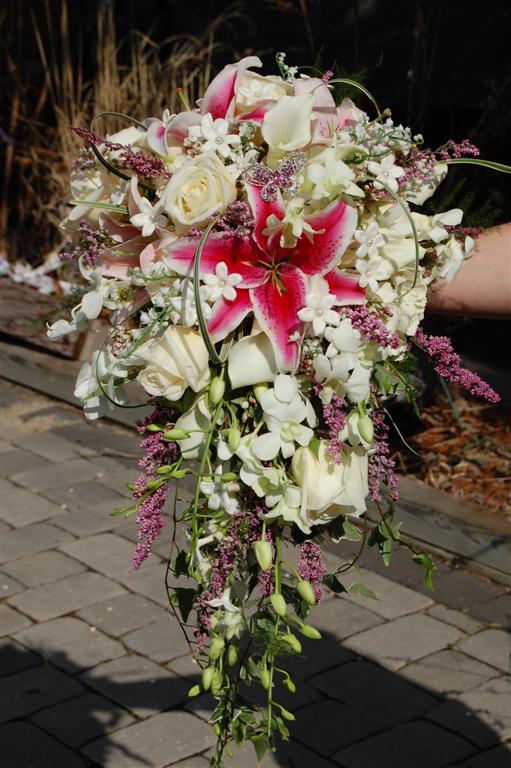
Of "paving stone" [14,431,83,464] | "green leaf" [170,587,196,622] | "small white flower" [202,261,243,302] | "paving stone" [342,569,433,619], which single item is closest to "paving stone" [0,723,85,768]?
"green leaf" [170,587,196,622]

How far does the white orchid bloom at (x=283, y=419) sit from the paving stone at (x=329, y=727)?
5.80 feet

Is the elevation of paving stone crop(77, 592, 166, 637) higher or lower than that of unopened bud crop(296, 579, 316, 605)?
lower

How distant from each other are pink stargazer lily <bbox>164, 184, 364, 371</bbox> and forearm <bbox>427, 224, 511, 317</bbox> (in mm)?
441

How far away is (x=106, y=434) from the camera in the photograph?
6.07m

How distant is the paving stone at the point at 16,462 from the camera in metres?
5.52

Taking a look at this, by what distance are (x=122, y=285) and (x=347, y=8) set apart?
23.0 ft

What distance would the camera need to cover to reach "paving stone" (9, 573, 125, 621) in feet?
13.9

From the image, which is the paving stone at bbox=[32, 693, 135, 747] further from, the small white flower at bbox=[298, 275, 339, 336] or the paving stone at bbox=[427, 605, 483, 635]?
the small white flower at bbox=[298, 275, 339, 336]

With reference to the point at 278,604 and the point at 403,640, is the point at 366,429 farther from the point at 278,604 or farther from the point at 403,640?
the point at 403,640

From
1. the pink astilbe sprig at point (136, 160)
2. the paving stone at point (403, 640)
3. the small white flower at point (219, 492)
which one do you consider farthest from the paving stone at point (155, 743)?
the pink astilbe sprig at point (136, 160)

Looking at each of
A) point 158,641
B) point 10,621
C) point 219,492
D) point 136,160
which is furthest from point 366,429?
point 10,621

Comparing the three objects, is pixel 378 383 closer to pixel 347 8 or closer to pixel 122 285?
pixel 122 285

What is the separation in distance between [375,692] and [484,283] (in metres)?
1.87

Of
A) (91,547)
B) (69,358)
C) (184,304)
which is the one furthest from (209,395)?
(69,358)
